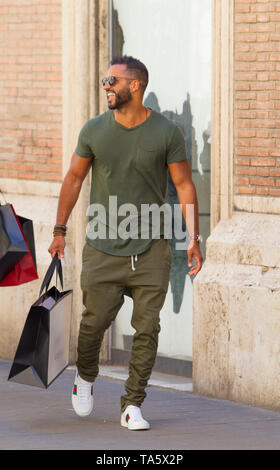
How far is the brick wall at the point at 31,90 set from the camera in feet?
32.8

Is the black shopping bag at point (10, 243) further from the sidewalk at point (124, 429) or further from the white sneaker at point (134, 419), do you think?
the white sneaker at point (134, 419)

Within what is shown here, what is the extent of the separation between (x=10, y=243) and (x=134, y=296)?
75 cm

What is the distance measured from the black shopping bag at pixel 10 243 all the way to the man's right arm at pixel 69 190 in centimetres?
17

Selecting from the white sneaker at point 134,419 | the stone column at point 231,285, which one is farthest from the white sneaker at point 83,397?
the stone column at point 231,285

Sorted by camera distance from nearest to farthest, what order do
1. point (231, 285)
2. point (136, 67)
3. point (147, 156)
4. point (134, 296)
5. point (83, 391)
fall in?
1. point (147, 156)
2. point (136, 67)
3. point (134, 296)
4. point (83, 391)
5. point (231, 285)

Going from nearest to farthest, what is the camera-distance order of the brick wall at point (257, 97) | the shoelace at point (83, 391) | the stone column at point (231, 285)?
the shoelace at point (83, 391) < the stone column at point (231, 285) < the brick wall at point (257, 97)

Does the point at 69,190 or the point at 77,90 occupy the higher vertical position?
the point at 77,90

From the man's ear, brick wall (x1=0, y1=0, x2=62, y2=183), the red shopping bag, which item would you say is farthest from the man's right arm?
brick wall (x1=0, y1=0, x2=62, y2=183)

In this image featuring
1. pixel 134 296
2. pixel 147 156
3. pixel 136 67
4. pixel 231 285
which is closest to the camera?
pixel 147 156

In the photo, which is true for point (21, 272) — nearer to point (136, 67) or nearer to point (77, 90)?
point (136, 67)

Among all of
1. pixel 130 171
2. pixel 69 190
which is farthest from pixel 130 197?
pixel 69 190

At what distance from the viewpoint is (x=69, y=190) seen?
7160mm
